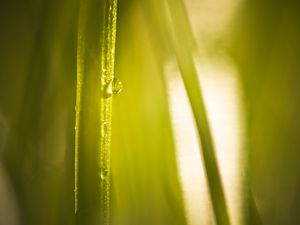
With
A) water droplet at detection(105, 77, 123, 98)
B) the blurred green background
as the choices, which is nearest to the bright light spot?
the blurred green background

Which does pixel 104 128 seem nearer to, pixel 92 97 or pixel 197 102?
→ pixel 92 97

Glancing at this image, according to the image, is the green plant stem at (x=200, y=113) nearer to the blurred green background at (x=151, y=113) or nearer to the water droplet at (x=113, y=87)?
the blurred green background at (x=151, y=113)

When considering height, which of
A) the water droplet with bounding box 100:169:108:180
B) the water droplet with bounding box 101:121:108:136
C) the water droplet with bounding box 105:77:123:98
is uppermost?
the water droplet with bounding box 105:77:123:98

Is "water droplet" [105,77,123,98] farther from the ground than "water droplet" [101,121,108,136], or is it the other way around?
"water droplet" [105,77,123,98]

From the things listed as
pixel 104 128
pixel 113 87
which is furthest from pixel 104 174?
pixel 113 87

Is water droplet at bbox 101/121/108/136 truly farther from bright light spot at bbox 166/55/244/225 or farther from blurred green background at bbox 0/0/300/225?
bright light spot at bbox 166/55/244/225

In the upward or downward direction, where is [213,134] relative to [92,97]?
downward
